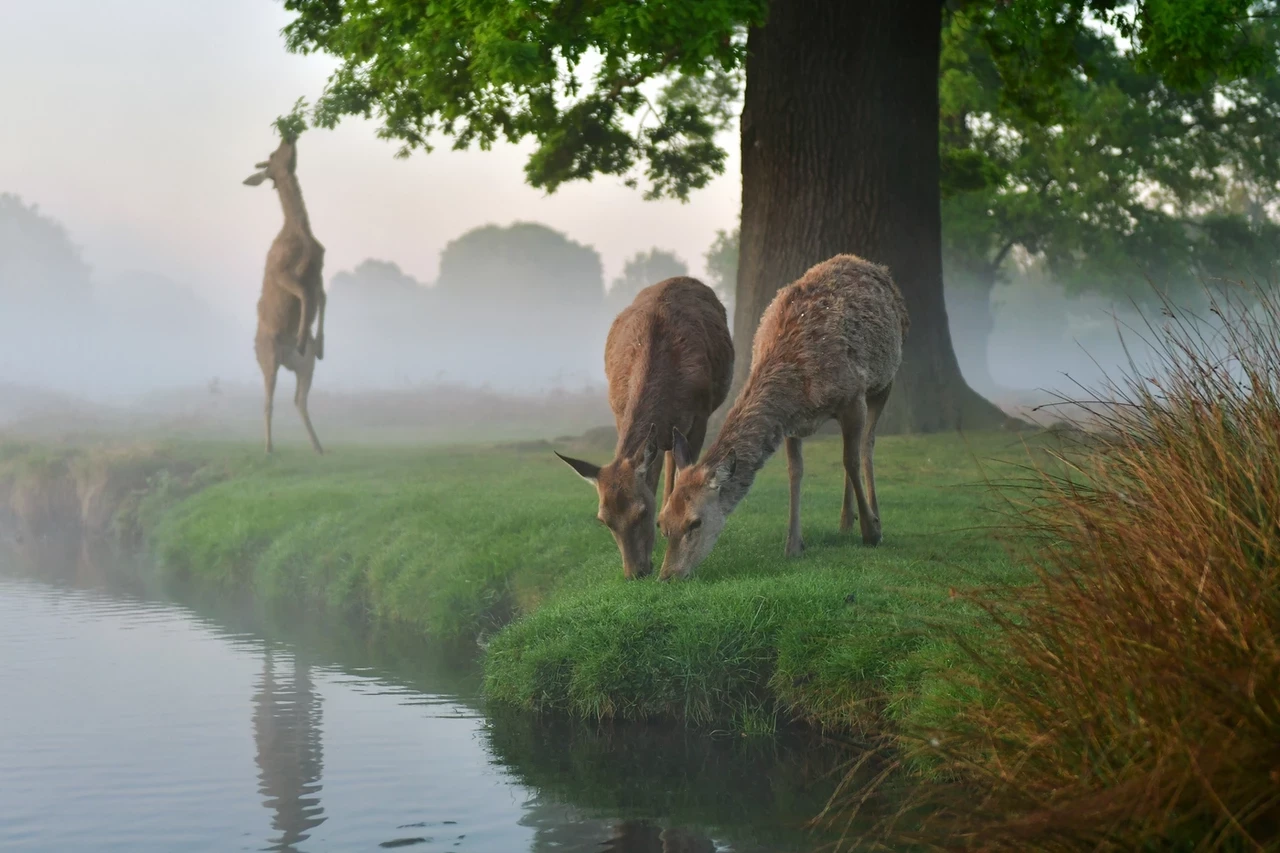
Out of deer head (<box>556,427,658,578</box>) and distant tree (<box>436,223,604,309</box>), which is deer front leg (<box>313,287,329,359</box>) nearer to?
deer head (<box>556,427,658,578</box>)

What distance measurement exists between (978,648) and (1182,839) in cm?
211

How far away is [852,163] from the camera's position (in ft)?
55.5

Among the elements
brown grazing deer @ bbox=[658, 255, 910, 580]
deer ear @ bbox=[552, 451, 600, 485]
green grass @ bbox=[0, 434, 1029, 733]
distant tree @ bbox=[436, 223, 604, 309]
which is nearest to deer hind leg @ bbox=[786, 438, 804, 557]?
brown grazing deer @ bbox=[658, 255, 910, 580]

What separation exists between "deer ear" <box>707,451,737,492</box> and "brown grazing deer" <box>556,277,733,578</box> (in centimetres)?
36

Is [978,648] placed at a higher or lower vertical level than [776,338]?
lower

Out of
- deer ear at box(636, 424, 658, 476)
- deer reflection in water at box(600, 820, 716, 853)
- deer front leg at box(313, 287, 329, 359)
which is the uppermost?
deer front leg at box(313, 287, 329, 359)

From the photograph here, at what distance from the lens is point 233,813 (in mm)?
7055

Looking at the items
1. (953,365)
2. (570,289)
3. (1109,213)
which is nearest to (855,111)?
(953,365)

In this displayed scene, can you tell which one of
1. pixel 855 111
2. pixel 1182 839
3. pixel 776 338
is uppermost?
pixel 855 111

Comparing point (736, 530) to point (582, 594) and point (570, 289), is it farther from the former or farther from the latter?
point (570, 289)

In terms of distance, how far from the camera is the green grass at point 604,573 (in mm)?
7773

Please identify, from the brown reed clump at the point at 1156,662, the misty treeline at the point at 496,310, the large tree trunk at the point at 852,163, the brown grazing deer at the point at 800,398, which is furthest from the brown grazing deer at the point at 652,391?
the misty treeline at the point at 496,310

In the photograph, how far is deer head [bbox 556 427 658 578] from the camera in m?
9.34

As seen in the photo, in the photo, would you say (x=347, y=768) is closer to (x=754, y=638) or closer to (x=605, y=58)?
(x=754, y=638)
